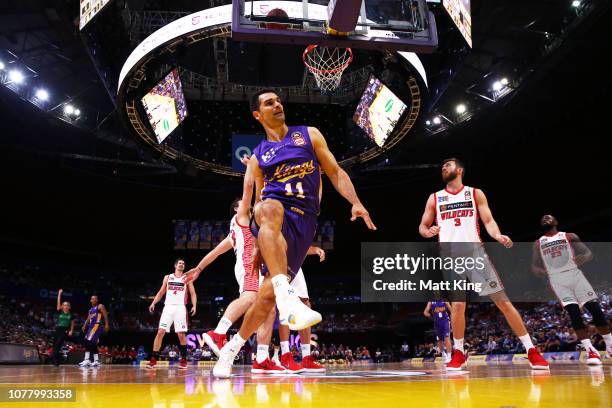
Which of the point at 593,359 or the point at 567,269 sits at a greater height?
the point at 567,269

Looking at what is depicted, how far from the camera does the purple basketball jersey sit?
3432 mm

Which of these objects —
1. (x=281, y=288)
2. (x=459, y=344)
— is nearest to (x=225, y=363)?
(x=281, y=288)

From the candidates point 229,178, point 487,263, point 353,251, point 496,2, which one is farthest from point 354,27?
point 353,251

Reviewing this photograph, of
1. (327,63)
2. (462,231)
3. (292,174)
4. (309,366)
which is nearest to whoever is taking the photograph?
(292,174)

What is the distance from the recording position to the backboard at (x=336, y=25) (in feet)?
22.3

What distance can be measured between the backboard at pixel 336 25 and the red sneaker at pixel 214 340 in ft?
12.9

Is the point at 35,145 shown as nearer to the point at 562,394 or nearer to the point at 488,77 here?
the point at 488,77

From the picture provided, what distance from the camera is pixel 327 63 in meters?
12.1

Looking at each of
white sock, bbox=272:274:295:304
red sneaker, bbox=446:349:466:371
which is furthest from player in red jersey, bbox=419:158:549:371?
white sock, bbox=272:274:295:304

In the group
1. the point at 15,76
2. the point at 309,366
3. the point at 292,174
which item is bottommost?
the point at 309,366

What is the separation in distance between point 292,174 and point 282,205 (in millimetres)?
Result: 242

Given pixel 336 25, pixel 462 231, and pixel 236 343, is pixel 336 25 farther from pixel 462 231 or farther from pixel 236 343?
pixel 236 343

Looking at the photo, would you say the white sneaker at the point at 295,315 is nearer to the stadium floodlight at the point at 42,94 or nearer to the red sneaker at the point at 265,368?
the red sneaker at the point at 265,368

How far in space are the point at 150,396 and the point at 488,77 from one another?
1889 centimetres
